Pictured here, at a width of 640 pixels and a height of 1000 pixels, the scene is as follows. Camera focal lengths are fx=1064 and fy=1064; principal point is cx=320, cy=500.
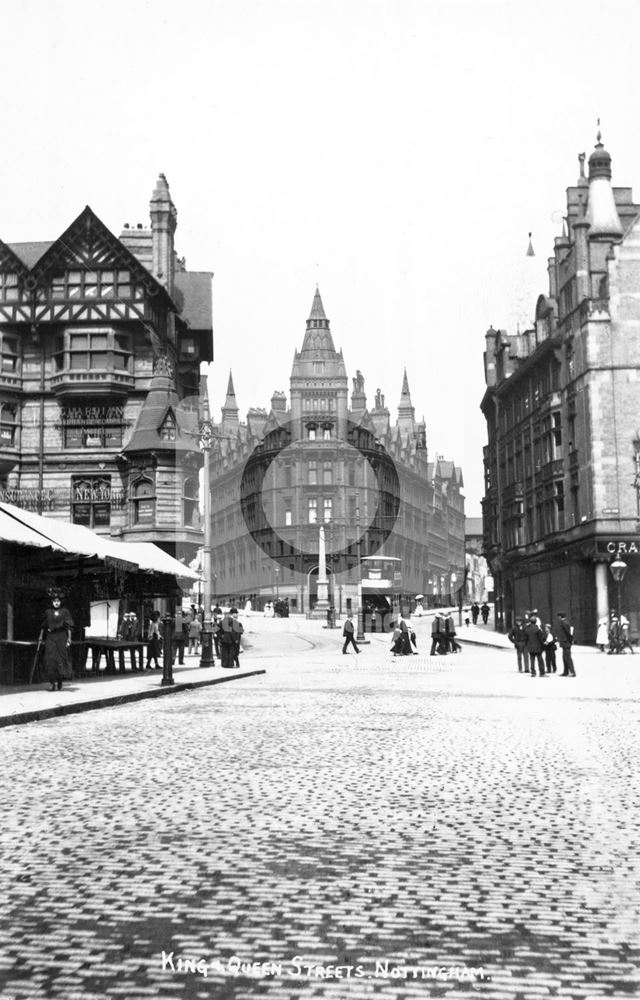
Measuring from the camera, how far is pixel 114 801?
26.9ft

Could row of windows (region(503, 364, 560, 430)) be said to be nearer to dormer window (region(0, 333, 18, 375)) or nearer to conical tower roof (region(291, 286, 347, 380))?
dormer window (region(0, 333, 18, 375))

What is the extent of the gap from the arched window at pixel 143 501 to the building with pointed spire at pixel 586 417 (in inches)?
764

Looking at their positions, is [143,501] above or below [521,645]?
above

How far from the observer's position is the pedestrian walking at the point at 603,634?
4306 cm

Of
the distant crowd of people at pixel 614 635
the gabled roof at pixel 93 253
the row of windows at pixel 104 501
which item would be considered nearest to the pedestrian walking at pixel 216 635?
the row of windows at pixel 104 501

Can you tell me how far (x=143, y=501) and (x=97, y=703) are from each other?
3281cm

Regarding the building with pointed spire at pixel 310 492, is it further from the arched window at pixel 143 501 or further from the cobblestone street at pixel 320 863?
the cobblestone street at pixel 320 863

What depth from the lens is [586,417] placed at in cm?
4719

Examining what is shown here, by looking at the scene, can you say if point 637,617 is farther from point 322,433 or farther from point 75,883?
point 322,433

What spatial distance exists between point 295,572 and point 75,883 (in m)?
101

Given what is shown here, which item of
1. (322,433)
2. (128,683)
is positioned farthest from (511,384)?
(322,433)

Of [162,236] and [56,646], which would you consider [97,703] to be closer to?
[56,646]

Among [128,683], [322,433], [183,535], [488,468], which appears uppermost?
[322,433]

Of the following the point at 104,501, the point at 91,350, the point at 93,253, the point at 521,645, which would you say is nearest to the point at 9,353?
the point at 91,350
